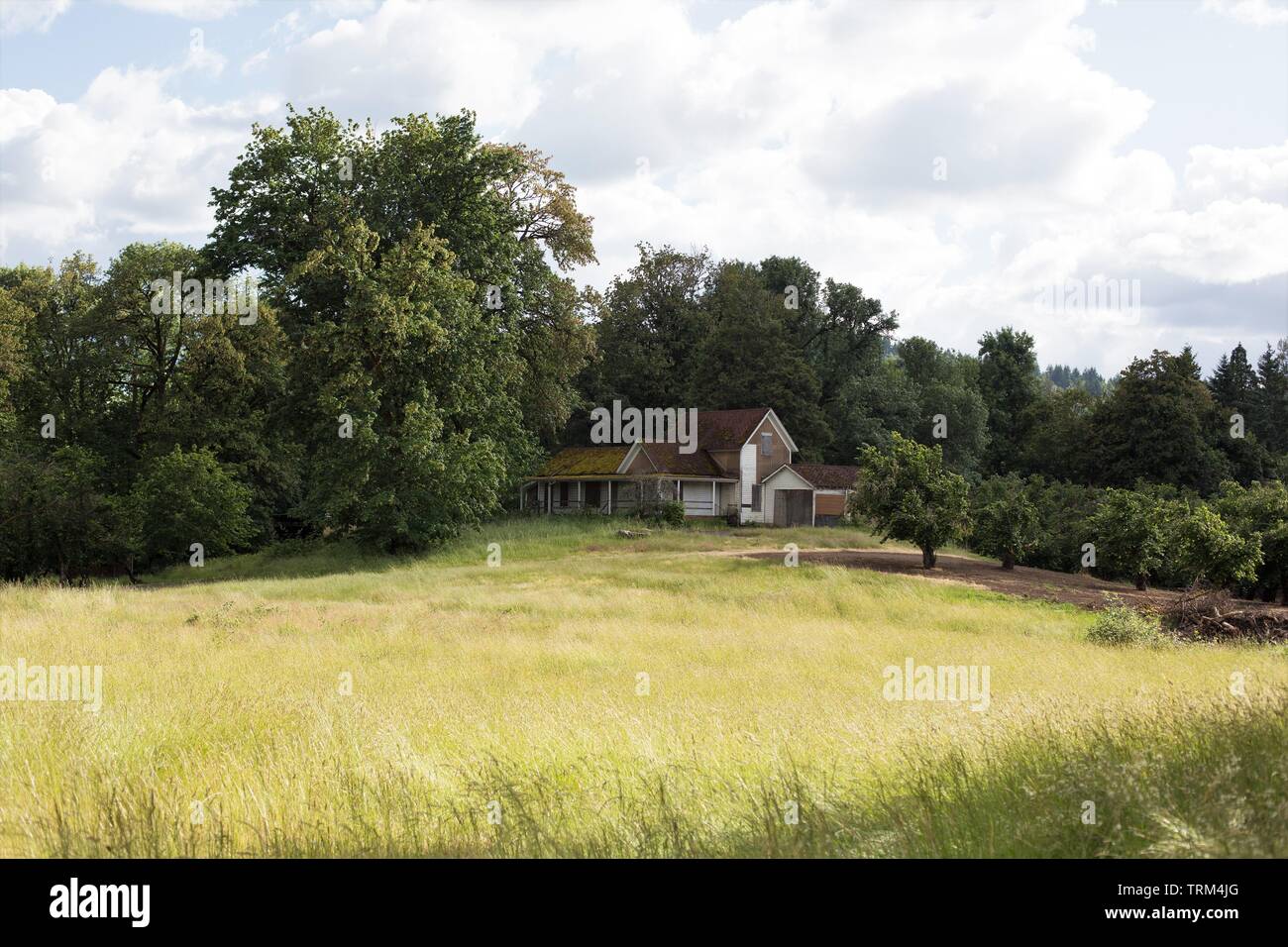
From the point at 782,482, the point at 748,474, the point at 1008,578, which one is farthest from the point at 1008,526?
the point at 748,474

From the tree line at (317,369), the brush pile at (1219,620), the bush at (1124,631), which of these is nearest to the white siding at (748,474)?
the tree line at (317,369)

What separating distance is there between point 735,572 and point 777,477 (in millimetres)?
27173

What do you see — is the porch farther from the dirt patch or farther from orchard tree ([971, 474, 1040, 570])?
orchard tree ([971, 474, 1040, 570])

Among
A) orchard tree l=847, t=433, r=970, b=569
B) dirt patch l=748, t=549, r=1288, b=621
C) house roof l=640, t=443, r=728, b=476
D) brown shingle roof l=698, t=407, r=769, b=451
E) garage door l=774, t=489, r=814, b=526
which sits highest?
brown shingle roof l=698, t=407, r=769, b=451

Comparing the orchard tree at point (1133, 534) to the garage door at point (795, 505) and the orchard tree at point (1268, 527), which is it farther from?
the garage door at point (795, 505)

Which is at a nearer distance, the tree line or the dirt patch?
the dirt patch

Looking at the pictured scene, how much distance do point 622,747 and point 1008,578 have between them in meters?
29.1

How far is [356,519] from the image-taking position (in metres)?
41.8

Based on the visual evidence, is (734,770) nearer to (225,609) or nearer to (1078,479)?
(225,609)

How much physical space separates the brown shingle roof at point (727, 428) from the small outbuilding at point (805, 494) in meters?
3.10

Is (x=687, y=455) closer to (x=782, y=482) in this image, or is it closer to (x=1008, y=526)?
(x=782, y=482)

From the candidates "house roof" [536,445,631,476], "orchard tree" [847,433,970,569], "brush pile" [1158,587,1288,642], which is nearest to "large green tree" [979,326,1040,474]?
"house roof" [536,445,631,476]

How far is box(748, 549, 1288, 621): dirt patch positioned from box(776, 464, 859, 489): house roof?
1748cm

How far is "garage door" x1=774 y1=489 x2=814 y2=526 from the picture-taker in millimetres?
60156
